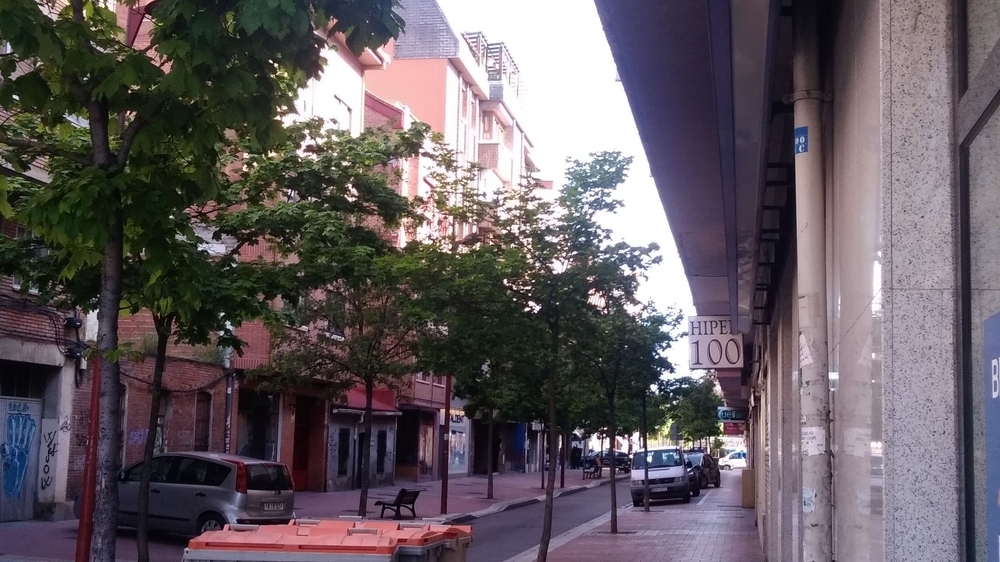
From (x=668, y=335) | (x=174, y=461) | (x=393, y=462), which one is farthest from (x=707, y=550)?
(x=393, y=462)

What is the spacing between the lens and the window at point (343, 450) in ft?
125

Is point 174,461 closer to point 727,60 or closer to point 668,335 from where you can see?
point 668,335

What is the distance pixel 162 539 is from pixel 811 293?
1737cm

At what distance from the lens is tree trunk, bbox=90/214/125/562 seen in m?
7.91

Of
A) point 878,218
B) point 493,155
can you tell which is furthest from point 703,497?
point 878,218

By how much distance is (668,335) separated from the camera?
918 inches

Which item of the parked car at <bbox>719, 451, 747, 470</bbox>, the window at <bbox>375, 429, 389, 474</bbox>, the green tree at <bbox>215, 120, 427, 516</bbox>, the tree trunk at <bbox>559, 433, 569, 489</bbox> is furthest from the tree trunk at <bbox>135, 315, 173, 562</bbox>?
→ the parked car at <bbox>719, 451, 747, 470</bbox>

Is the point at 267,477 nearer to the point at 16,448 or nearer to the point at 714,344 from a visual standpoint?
the point at 16,448

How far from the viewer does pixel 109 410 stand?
8.05m

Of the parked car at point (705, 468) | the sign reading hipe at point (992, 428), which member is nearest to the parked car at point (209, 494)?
the sign reading hipe at point (992, 428)

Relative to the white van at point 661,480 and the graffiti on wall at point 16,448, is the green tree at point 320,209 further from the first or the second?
the white van at point 661,480

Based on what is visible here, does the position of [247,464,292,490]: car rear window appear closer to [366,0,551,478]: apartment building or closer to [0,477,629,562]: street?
[0,477,629,562]: street

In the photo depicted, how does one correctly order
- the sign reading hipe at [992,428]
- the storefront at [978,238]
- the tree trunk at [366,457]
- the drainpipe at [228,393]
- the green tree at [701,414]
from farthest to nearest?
the green tree at [701,414] → the drainpipe at [228,393] → the tree trunk at [366,457] → the storefront at [978,238] → the sign reading hipe at [992,428]

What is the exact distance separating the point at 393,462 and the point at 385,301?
19310 mm
